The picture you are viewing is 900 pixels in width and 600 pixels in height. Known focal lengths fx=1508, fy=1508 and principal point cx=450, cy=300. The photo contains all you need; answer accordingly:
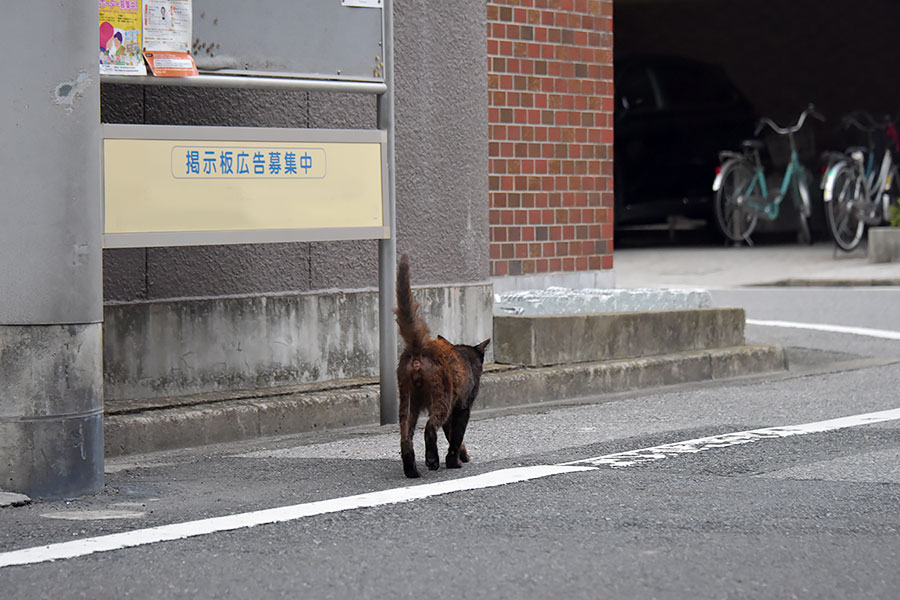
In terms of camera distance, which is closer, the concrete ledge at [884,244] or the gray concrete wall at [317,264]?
the gray concrete wall at [317,264]

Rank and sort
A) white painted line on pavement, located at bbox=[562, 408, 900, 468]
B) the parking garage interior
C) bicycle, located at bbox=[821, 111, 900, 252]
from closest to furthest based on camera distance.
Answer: white painted line on pavement, located at bbox=[562, 408, 900, 468]
bicycle, located at bbox=[821, 111, 900, 252]
the parking garage interior

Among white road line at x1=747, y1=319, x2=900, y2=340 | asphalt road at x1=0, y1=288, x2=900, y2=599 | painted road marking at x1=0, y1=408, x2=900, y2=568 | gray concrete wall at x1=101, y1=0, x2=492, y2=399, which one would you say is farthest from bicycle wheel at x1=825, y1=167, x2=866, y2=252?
painted road marking at x1=0, y1=408, x2=900, y2=568

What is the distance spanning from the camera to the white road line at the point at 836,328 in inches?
492

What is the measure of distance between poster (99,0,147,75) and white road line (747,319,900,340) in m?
7.51

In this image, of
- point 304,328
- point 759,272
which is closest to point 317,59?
point 304,328

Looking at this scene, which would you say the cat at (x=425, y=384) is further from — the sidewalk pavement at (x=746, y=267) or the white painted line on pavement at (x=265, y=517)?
the sidewalk pavement at (x=746, y=267)

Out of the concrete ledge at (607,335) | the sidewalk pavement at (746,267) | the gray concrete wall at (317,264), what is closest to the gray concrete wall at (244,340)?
the gray concrete wall at (317,264)

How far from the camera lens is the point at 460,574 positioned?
4.56 m

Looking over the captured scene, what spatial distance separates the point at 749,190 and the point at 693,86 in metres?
2.75

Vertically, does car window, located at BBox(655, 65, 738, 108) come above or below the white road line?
above

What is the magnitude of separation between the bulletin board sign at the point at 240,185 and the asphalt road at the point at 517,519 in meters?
1.04

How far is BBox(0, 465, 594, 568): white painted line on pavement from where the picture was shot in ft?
16.2

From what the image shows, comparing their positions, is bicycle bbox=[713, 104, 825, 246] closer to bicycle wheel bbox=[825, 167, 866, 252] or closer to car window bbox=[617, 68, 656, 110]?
bicycle wheel bbox=[825, 167, 866, 252]

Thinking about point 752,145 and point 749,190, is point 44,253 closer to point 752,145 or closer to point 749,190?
point 749,190
